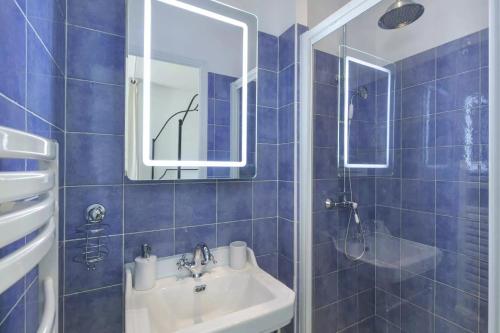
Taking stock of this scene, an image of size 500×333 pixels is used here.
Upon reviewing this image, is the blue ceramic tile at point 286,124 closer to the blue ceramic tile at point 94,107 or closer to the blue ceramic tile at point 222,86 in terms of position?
the blue ceramic tile at point 222,86

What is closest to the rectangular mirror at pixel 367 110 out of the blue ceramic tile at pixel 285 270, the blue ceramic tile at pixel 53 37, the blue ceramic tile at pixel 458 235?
the blue ceramic tile at pixel 458 235

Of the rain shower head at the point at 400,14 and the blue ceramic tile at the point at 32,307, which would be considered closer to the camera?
the blue ceramic tile at the point at 32,307

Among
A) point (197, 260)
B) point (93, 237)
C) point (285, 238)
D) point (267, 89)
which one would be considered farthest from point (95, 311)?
point (267, 89)

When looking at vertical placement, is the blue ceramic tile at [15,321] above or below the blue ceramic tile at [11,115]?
below

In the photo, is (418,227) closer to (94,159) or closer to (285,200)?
(285,200)

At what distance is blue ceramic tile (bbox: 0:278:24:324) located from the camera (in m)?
0.44

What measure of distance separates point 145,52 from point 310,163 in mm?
936

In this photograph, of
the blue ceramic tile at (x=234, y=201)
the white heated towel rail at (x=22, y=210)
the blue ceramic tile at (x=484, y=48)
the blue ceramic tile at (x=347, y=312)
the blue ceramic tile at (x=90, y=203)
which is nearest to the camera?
the white heated towel rail at (x=22, y=210)

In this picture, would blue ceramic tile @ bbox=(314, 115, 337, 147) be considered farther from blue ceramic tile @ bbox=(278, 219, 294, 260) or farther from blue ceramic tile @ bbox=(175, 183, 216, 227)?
blue ceramic tile @ bbox=(175, 183, 216, 227)

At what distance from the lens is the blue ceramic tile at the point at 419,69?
4.37 ft

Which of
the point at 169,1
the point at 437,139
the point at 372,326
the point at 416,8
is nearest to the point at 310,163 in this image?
the point at 437,139

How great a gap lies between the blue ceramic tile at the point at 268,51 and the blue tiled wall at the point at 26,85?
0.92 m

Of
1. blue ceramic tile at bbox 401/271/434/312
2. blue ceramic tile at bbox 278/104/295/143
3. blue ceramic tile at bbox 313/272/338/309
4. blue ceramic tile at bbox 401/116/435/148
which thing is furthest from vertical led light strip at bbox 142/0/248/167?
blue ceramic tile at bbox 401/271/434/312

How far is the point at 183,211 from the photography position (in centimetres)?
119
